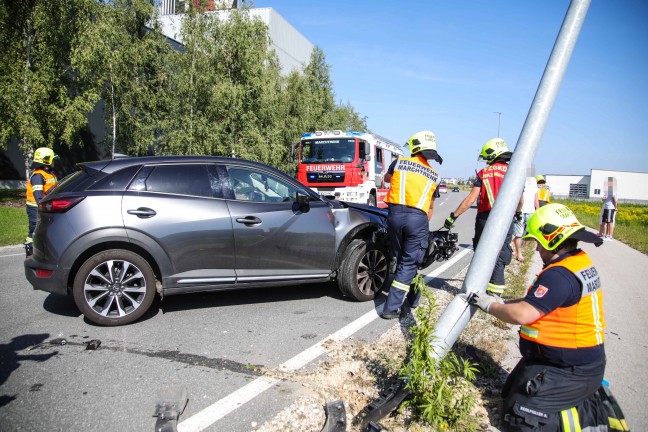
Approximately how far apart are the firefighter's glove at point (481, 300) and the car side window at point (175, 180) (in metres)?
2.91

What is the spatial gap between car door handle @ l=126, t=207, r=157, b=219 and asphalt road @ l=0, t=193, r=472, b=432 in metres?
1.14

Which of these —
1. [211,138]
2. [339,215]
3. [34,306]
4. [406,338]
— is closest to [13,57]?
[211,138]

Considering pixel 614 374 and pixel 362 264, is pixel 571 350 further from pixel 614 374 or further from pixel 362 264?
pixel 362 264

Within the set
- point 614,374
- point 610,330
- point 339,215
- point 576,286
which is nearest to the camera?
point 576,286

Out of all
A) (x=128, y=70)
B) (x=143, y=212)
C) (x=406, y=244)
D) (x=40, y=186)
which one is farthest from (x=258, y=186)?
(x=128, y=70)

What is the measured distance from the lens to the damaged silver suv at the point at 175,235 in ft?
13.8

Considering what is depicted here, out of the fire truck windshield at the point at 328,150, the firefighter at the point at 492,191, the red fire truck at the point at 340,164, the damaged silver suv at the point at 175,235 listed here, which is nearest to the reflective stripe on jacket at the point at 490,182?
the firefighter at the point at 492,191

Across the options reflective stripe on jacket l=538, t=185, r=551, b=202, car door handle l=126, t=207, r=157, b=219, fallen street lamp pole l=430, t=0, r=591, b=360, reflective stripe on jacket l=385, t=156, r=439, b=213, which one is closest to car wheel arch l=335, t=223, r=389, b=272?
reflective stripe on jacket l=385, t=156, r=439, b=213

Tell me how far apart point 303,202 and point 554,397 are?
3.11m

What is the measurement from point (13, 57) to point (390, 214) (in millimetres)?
16932

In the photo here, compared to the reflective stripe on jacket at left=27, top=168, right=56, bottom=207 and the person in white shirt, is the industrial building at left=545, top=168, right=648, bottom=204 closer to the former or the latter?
the person in white shirt

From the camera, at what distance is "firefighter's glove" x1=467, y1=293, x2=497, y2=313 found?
287cm

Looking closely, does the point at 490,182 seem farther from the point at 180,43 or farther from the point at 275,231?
the point at 180,43

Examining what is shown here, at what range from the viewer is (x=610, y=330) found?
185 inches
